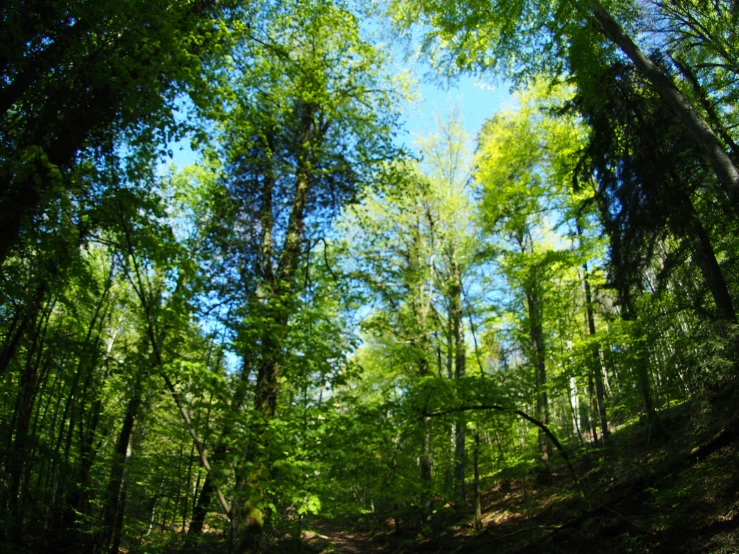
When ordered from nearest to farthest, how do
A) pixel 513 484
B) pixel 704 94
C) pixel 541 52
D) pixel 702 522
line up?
pixel 702 522 → pixel 704 94 → pixel 541 52 → pixel 513 484

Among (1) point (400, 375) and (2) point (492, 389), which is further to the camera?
(1) point (400, 375)

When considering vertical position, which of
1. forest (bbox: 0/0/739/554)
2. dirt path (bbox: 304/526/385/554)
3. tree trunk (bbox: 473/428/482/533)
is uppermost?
forest (bbox: 0/0/739/554)

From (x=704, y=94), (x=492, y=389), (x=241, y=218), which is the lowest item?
(x=492, y=389)

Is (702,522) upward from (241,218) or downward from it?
downward

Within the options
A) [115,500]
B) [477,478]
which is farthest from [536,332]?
[115,500]

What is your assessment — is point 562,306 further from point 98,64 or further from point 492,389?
point 98,64

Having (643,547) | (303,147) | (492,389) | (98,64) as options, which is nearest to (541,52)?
(303,147)

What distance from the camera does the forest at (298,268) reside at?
367 cm

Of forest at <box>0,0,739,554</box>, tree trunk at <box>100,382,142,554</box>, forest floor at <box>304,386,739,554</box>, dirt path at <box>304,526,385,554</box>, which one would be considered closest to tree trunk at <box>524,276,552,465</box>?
forest at <box>0,0,739,554</box>

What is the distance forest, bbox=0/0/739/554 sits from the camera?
3.67 metres

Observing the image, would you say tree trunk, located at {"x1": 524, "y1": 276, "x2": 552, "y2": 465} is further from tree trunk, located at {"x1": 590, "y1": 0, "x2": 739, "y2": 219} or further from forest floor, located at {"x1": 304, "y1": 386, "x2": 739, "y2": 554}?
tree trunk, located at {"x1": 590, "y1": 0, "x2": 739, "y2": 219}

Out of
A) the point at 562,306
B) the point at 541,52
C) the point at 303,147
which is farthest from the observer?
the point at 562,306

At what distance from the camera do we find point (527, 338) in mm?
11312

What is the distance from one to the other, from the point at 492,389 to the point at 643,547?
2.24 m
